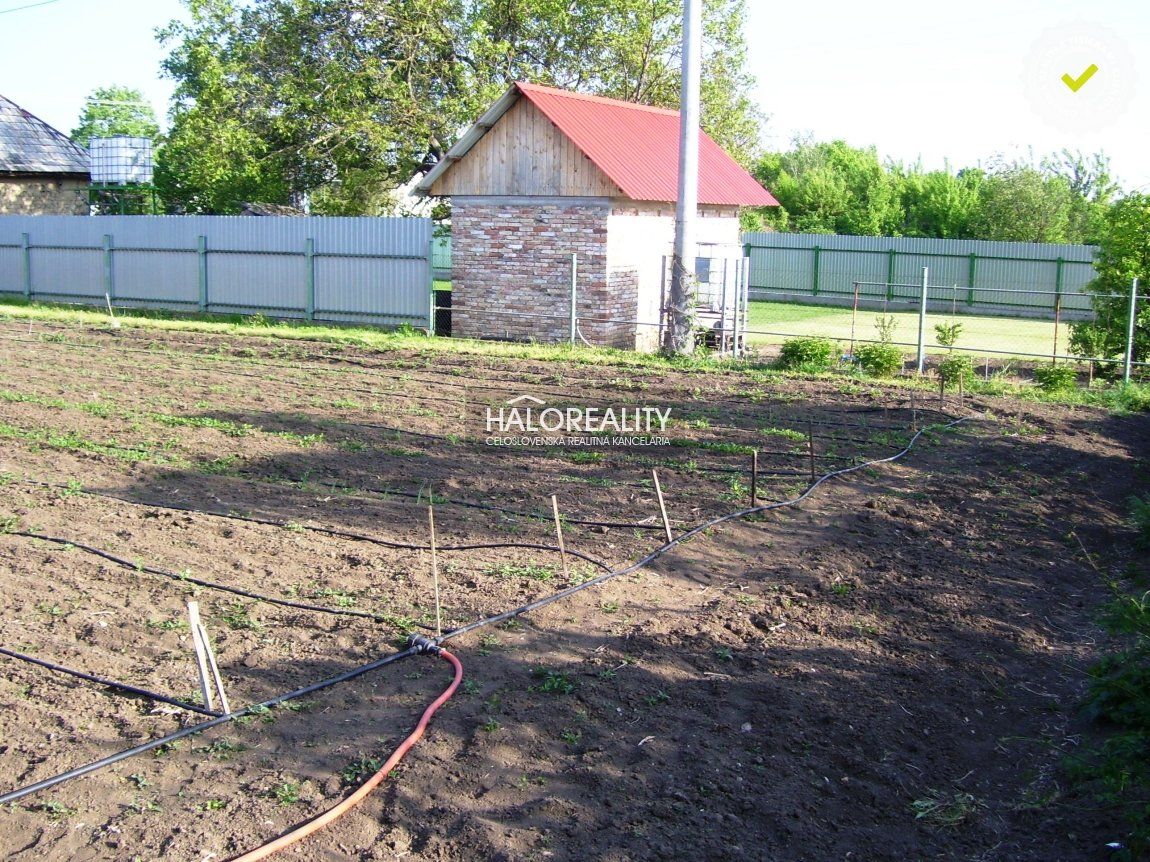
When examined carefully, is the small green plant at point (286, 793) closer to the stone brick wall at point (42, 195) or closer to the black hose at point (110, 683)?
the black hose at point (110, 683)

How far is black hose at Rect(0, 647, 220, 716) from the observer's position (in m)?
5.58

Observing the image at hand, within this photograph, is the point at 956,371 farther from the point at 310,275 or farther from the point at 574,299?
the point at 310,275

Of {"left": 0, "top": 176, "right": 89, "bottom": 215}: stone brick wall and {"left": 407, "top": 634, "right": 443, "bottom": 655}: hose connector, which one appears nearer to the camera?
{"left": 407, "top": 634, "right": 443, "bottom": 655}: hose connector

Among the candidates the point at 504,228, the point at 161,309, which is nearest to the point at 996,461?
the point at 504,228

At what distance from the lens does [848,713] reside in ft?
Answer: 19.2

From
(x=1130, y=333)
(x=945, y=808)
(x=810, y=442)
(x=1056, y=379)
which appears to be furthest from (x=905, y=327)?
(x=945, y=808)

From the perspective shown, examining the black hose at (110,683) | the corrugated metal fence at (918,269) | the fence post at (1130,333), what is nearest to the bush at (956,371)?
the fence post at (1130,333)

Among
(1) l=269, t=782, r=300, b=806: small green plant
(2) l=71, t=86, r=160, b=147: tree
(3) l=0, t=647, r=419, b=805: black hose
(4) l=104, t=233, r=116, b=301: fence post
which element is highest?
(2) l=71, t=86, r=160, b=147: tree

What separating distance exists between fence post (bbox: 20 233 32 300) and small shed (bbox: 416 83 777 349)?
12.2m

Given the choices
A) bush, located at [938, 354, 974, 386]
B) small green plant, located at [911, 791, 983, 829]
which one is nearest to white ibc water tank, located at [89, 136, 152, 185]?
bush, located at [938, 354, 974, 386]

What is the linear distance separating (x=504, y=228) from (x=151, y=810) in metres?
17.1

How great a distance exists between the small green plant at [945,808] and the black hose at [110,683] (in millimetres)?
3340

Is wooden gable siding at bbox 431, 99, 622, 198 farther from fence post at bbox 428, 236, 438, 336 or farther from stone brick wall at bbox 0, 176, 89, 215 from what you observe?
stone brick wall at bbox 0, 176, 89, 215

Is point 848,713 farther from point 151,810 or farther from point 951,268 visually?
point 951,268
